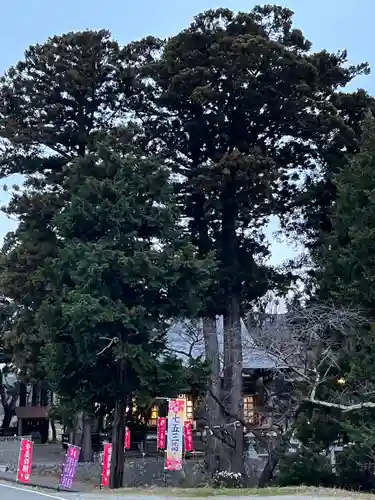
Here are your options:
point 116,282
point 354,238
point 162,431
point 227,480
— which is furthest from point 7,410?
point 354,238

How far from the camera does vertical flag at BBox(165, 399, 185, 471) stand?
13195mm

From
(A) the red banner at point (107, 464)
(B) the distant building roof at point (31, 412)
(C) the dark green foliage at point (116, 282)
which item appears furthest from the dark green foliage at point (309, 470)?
(B) the distant building roof at point (31, 412)

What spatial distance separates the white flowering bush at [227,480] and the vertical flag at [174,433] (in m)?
2.85

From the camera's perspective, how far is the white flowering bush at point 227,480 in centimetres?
1570

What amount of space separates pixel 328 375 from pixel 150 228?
5573 mm

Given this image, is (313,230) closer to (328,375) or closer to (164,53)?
(328,375)

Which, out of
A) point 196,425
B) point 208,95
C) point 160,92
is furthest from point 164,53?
point 196,425

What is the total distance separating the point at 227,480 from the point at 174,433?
3.67 meters

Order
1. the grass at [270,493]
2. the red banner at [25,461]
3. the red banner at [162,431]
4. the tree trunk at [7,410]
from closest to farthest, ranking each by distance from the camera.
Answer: the grass at [270,493]
the red banner at [25,461]
the red banner at [162,431]
the tree trunk at [7,410]

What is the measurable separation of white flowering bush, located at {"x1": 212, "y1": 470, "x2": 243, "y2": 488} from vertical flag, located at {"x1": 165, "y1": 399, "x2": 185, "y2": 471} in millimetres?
2847

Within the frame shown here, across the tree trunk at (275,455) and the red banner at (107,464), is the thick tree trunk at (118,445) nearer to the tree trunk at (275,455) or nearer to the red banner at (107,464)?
the red banner at (107,464)

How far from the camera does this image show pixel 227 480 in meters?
16.0

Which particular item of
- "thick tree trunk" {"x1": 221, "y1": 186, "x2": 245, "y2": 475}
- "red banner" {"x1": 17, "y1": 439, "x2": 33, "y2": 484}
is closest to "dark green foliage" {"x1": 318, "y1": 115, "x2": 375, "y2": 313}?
"thick tree trunk" {"x1": 221, "y1": 186, "x2": 245, "y2": 475}

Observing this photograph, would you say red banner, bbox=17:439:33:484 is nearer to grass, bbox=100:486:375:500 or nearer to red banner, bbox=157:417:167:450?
red banner, bbox=157:417:167:450
